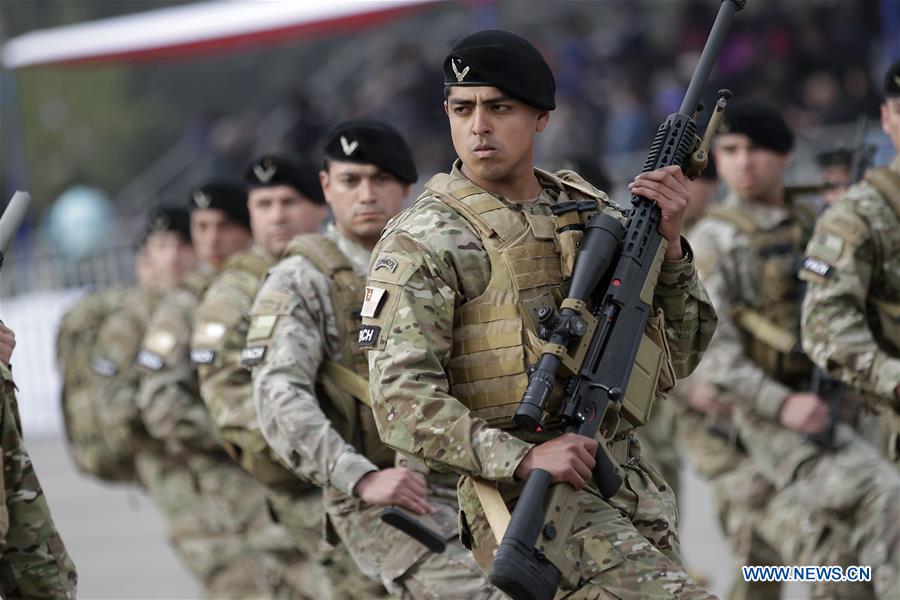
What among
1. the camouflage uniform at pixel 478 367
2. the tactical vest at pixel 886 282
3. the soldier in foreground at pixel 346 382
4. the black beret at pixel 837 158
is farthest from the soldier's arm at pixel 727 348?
the camouflage uniform at pixel 478 367

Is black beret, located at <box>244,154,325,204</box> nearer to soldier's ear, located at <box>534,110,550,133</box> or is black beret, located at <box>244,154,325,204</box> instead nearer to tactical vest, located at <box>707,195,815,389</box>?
tactical vest, located at <box>707,195,815,389</box>

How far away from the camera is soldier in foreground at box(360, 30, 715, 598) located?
470 cm

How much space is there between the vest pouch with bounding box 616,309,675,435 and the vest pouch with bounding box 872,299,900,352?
2184 millimetres

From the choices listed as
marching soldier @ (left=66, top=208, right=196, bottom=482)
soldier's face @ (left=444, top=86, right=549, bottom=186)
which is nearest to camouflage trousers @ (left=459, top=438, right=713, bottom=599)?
soldier's face @ (left=444, top=86, right=549, bottom=186)

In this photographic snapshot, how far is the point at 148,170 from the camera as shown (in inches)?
1430

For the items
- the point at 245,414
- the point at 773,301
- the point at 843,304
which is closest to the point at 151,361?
the point at 245,414

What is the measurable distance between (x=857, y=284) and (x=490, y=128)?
99.6 inches

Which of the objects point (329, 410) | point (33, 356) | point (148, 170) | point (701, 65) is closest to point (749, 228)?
point (329, 410)

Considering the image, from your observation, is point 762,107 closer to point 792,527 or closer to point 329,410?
point 792,527

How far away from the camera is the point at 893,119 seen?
7.21 meters

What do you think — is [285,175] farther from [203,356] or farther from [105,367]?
[105,367]

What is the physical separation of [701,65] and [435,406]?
136cm

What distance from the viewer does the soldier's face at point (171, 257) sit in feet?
35.6

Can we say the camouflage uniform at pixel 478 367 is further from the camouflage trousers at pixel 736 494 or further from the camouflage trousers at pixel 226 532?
the camouflage trousers at pixel 226 532
